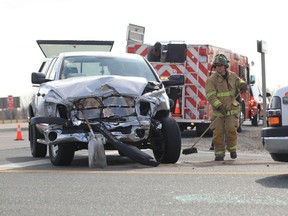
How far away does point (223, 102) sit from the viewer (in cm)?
1254

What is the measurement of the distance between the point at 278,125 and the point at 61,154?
3.44m

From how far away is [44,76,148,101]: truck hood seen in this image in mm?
10875

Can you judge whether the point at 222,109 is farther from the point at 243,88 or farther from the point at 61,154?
the point at 61,154

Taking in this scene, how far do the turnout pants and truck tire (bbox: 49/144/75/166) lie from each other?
2.57 m

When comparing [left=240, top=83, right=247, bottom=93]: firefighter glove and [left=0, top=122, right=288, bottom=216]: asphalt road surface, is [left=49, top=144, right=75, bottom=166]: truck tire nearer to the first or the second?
[left=0, top=122, right=288, bottom=216]: asphalt road surface

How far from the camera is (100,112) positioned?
11.1 meters

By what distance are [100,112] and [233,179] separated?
2926 millimetres

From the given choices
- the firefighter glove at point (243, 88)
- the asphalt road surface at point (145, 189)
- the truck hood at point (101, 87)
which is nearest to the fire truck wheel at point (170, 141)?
the asphalt road surface at point (145, 189)

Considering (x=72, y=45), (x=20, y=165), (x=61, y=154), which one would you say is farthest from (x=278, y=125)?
(x=72, y=45)

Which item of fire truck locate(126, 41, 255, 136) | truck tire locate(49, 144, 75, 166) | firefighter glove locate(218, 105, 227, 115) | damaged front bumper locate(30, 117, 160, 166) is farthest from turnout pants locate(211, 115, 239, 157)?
fire truck locate(126, 41, 255, 136)

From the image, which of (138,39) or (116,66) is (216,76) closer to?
(116,66)

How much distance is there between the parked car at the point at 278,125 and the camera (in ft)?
30.3

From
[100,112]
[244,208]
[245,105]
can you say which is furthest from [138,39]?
[244,208]

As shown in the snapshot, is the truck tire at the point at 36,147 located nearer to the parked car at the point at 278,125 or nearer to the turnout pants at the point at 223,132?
the turnout pants at the point at 223,132
